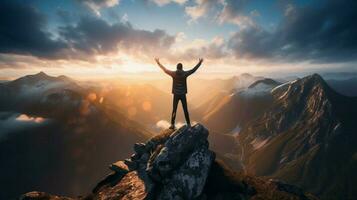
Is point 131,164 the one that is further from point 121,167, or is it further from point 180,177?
point 180,177

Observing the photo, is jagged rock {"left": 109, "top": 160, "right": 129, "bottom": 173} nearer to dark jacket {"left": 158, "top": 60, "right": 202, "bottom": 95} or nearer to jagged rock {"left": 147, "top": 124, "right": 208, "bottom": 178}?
jagged rock {"left": 147, "top": 124, "right": 208, "bottom": 178}

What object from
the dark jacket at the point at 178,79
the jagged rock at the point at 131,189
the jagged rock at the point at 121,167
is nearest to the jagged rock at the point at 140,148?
the jagged rock at the point at 121,167

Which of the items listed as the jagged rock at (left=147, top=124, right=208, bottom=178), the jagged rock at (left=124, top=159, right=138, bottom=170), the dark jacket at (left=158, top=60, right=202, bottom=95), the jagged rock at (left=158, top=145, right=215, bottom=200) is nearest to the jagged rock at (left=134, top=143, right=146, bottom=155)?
the jagged rock at (left=124, top=159, right=138, bottom=170)

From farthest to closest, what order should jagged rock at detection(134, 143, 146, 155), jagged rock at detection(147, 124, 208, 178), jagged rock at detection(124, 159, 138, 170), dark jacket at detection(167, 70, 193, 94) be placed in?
jagged rock at detection(134, 143, 146, 155)
jagged rock at detection(124, 159, 138, 170)
dark jacket at detection(167, 70, 193, 94)
jagged rock at detection(147, 124, 208, 178)

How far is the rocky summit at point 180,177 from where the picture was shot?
2788 centimetres

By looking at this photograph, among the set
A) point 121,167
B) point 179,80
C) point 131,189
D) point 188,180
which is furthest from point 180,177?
point 121,167

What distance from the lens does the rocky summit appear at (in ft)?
91.5

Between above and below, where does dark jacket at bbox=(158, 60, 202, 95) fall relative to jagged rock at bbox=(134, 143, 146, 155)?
above

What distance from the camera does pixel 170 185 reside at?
28.0m

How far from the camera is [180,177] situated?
2803 cm

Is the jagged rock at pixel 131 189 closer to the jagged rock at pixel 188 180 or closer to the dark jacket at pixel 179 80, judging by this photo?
the jagged rock at pixel 188 180

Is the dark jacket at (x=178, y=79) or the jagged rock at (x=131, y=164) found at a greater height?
the dark jacket at (x=178, y=79)

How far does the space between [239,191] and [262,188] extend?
294 inches

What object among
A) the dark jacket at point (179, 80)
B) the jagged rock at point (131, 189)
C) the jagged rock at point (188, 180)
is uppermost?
the dark jacket at point (179, 80)
